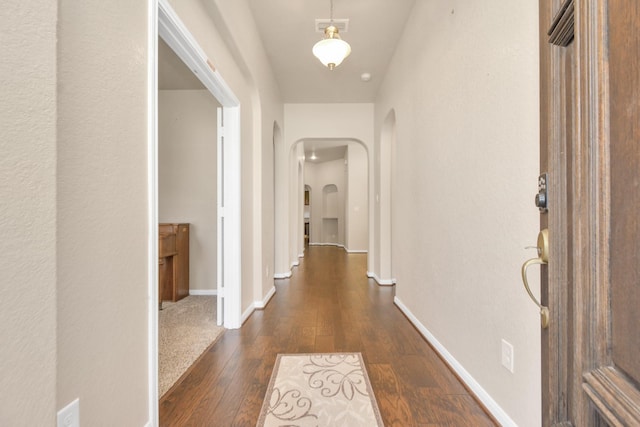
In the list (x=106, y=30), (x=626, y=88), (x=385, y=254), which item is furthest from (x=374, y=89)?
(x=626, y=88)

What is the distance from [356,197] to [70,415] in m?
8.29

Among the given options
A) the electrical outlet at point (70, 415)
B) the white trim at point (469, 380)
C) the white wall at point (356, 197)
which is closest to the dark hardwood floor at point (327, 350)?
the white trim at point (469, 380)

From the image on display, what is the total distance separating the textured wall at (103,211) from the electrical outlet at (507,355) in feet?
5.38

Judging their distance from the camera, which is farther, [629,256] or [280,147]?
[280,147]

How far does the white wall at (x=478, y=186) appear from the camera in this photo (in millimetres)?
1304

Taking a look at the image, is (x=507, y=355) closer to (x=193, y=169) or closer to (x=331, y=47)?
(x=331, y=47)

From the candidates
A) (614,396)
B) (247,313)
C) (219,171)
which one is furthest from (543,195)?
(247,313)

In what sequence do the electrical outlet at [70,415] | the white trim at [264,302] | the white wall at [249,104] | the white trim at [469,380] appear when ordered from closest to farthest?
the electrical outlet at [70,415], the white trim at [469,380], the white wall at [249,104], the white trim at [264,302]

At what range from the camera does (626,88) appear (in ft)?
1.23

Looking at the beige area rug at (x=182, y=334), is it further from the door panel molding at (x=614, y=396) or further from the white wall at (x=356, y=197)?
the white wall at (x=356, y=197)

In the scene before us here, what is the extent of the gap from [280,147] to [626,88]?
4848 millimetres

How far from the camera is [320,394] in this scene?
174cm

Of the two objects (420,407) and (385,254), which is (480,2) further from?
(385,254)

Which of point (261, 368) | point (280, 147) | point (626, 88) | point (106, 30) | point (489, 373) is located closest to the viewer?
point (626, 88)
